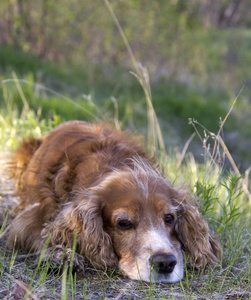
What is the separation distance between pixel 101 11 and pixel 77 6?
→ 521 millimetres

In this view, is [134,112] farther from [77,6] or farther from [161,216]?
[161,216]

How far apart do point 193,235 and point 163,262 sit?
52cm

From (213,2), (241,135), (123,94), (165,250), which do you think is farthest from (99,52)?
(165,250)

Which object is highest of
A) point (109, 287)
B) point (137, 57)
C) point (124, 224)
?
point (124, 224)

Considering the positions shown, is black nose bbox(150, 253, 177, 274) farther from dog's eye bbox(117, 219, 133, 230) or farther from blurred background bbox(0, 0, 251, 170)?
blurred background bbox(0, 0, 251, 170)

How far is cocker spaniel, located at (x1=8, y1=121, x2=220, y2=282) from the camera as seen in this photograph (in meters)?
2.41

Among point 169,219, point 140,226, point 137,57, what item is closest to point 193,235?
point 169,219

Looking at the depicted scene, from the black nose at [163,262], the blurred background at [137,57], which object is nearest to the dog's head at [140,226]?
the black nose at [163,262]

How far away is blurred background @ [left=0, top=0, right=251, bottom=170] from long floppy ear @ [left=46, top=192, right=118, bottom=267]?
474 centimetres

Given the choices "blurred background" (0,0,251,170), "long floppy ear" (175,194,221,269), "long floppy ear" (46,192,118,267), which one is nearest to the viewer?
"long floppy ear" (46,192,118,267)

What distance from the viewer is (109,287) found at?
2355 millimetres

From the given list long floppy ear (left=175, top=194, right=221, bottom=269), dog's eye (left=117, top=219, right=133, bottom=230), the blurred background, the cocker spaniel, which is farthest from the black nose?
the blurred background

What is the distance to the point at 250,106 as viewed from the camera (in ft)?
33.9

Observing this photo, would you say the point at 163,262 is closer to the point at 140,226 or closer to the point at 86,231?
the point at 140,226
